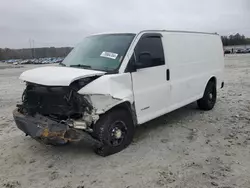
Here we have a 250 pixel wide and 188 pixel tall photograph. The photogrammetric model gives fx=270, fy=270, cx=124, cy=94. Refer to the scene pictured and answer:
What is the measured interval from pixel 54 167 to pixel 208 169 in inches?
93.3

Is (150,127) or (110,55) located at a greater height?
(110,55)

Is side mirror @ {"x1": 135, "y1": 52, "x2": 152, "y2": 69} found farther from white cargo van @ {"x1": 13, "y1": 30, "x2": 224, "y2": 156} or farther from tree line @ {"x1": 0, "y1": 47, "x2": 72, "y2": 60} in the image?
tree line @ {"x1": 0, "y1": 47, "x2": 72, "y2": 60}

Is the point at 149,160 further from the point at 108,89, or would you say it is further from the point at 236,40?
the point at 236,40

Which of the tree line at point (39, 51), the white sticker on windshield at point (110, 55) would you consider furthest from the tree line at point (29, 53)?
the white sticker on windshield at point (110, 55)

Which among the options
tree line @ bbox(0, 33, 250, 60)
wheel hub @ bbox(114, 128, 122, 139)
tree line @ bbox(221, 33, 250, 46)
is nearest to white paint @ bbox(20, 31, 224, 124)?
Answer: wheel hub @ bbox(114, 128, 122, 139)

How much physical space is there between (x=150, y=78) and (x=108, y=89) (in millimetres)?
1164

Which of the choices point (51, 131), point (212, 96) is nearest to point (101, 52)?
point (51, 131)

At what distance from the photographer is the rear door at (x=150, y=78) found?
16.0 ft

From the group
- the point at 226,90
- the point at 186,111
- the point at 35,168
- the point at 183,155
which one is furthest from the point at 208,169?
the point at 226,90

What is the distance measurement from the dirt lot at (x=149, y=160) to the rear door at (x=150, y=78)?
646 mm

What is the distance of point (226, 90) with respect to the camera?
35.9ft

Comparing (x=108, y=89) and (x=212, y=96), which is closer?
(x=108, y=89)

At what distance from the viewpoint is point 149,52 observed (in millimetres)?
5125

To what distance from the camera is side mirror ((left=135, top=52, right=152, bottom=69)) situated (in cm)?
484
